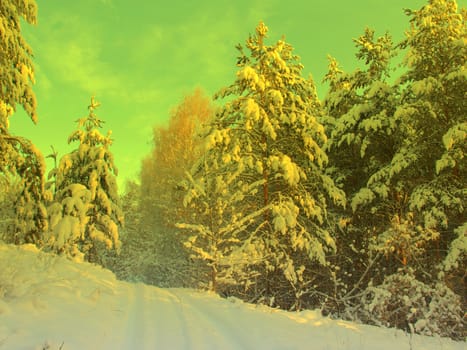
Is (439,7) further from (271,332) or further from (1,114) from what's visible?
(1,114)

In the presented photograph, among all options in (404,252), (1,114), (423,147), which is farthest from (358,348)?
(1,114)

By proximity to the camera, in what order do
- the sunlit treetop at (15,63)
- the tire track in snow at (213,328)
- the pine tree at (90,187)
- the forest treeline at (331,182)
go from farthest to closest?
the pine tree at (90,187) → the forest treeline at (331,182) → the sunlit treetop at (15,63) → the tire track in snow at (213,328)

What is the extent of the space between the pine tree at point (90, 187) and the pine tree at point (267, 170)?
501 cm

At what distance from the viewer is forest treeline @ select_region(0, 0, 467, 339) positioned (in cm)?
1059

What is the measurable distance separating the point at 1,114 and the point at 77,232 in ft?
18.8

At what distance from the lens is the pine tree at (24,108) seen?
30.2ft

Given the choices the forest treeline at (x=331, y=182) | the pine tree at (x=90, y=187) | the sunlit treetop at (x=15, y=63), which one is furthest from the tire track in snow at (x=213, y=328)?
the pine tree at (x=90, y=187)

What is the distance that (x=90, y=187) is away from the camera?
16688mm

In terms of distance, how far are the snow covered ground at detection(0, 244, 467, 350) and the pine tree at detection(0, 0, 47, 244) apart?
1981 millimetres

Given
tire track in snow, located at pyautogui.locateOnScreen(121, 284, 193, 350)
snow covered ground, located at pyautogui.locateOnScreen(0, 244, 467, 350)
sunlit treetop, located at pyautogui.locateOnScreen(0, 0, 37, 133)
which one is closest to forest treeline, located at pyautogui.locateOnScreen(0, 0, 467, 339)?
sunlit treetop, located at pyautogui.locateOnScreen(0, 0, 37, 133)

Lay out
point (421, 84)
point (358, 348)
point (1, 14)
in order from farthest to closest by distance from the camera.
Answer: point (421, 84)
point (1, 14)
point (358, 348)

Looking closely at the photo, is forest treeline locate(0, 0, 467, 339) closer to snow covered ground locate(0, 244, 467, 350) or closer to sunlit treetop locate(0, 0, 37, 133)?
sunlit treetop locate(0, 0, 37, 133)

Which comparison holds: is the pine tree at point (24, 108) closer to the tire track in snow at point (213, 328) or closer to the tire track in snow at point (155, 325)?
the tire track in snow at point (155, 325)

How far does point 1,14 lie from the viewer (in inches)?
362
